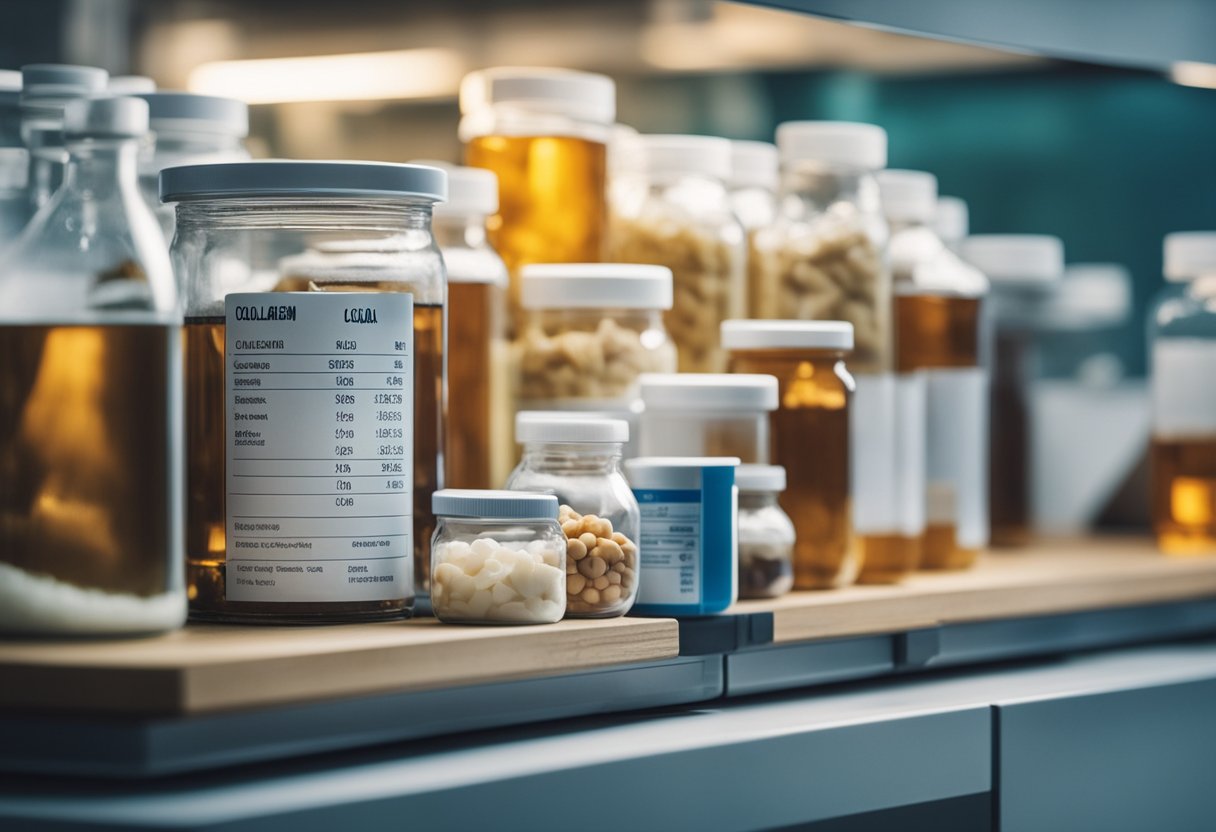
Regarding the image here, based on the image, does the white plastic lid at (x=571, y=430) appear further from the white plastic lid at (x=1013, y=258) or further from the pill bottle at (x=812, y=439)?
the white plastic lid at (x=1013, y=258)

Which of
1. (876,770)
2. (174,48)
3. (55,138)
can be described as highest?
(174,48)

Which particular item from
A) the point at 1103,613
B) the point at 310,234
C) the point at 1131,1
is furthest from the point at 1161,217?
the point at 310,234

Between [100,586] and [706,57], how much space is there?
32.4 inches

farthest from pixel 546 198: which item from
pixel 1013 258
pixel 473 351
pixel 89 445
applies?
pixel 1013 258

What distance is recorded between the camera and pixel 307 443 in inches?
29.1

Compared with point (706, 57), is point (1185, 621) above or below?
below

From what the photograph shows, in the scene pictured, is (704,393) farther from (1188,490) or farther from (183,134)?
(1188,490)

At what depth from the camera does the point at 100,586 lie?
69 cm

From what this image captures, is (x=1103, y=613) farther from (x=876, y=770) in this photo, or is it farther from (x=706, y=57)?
(x=706, y=57)

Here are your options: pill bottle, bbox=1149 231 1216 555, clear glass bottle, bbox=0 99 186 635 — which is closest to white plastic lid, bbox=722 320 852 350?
clear glass bottle, bbox=0 99 186 635

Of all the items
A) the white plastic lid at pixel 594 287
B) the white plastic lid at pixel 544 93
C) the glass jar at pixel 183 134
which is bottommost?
the white plastic lid at pixel 594 287

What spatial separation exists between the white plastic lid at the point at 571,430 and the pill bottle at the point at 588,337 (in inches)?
3.6

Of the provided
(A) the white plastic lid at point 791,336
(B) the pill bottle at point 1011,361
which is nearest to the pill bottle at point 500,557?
(A) the white plastic lid at point 791,336

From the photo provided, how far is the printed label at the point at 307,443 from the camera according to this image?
0.74 m
